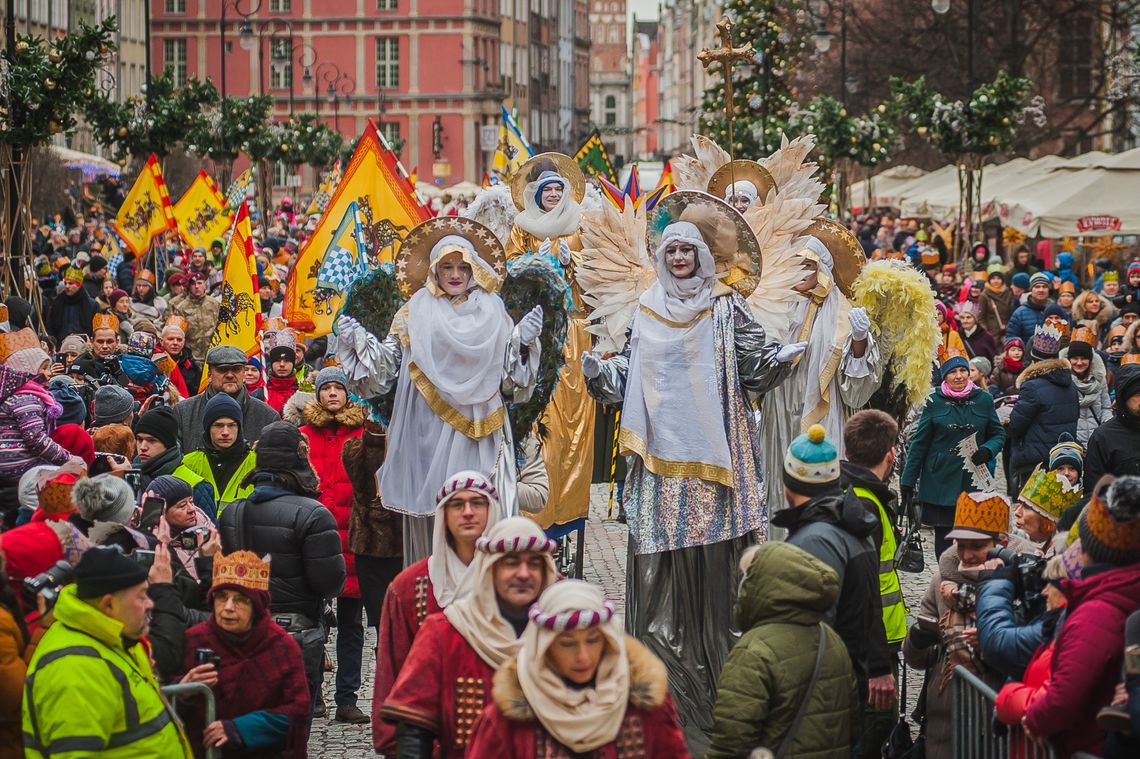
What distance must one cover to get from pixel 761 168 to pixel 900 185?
29.9 metres

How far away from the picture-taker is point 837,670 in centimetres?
546

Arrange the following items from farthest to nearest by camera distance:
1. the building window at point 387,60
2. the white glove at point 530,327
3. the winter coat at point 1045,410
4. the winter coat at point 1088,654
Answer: the building window at point 387,60, the winter coat at point 1045,410, the white glove at point 530,327, the winter coat at point 1088,654

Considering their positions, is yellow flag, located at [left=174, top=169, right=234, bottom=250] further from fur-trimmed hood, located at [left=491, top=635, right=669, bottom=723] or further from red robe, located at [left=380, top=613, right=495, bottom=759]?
fur-trimmed hood, located at [left=491, top=635, right=669, bottom=723]

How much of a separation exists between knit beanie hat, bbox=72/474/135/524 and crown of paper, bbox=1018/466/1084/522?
3.42 m

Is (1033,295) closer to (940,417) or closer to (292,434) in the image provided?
(940,417)

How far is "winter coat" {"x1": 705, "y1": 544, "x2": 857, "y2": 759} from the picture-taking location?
5293 mm

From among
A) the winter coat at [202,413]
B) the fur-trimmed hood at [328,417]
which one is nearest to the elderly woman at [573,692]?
the fur-trimmed hood at [328,417]

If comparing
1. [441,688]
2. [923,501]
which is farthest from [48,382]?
Result: [441,688]

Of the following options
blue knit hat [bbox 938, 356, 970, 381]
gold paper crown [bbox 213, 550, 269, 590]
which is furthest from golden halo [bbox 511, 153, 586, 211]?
gold paper crown [bbox 213, 550, 269, 590]

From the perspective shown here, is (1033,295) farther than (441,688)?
Yes

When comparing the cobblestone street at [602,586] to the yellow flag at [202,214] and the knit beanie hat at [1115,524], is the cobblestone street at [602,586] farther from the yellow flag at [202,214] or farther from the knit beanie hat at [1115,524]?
the yellow flag at [202,214]

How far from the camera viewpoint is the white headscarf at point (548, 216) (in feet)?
42.5

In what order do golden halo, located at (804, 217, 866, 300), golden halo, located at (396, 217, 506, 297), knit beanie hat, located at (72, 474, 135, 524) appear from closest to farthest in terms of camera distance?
1. knit beanie hat, located at (72, 474, 135, 524)
2. golden halo, located at (396, 217, 506, 297)
3. golden halo, located at (804, 217, 866, 300)

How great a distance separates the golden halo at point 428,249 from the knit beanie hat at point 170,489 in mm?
1828
